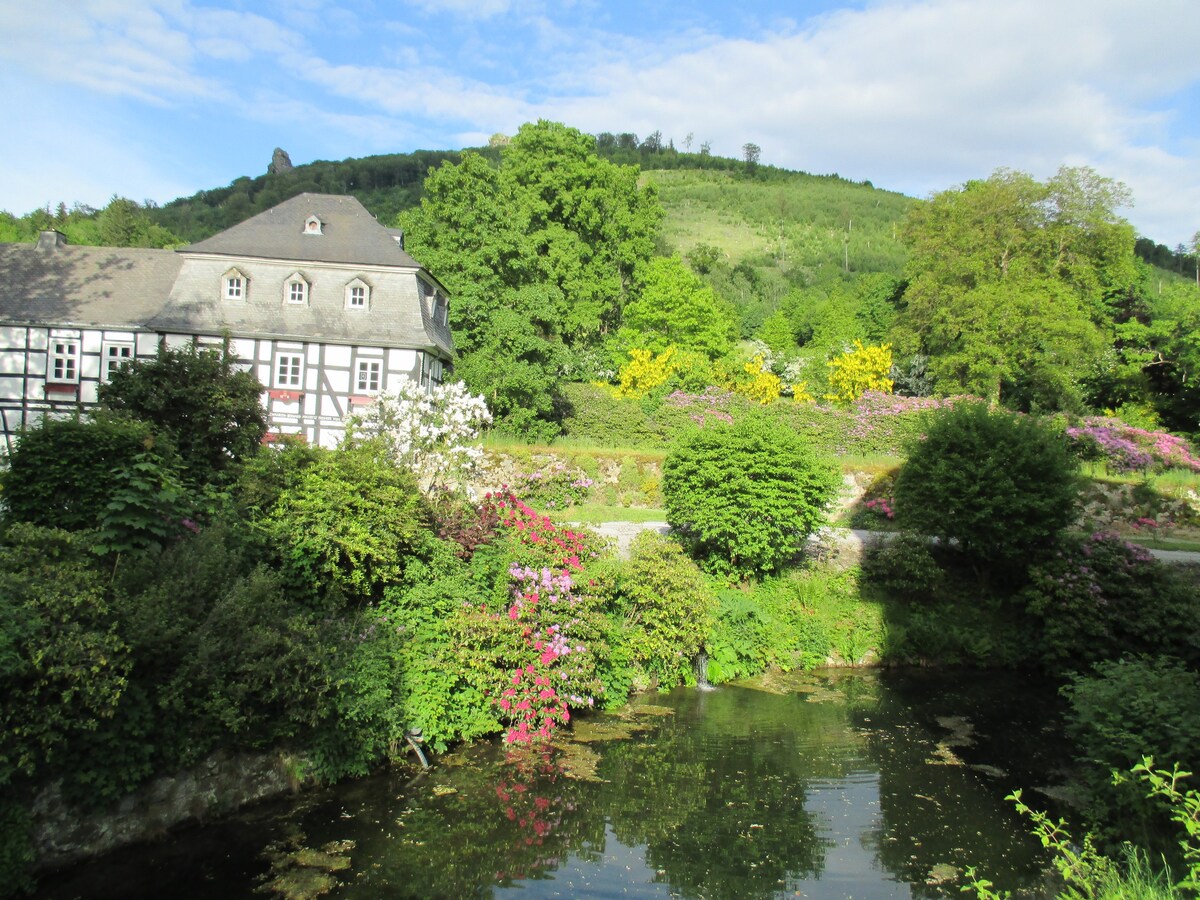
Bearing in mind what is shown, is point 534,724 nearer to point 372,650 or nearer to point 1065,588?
point 372,650

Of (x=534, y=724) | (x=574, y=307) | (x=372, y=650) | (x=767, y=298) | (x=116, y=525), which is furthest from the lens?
(x=767, y=298)

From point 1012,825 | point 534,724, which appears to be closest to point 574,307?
point 534,724

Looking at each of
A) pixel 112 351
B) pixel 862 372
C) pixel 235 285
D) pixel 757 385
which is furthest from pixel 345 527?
pixel 862 372

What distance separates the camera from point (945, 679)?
15.9 meters

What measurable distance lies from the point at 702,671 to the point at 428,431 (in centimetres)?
679

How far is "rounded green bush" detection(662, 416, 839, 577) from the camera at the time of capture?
1658 centimetres

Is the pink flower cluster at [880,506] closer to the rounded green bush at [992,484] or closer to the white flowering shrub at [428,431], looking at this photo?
the rounded green bush at [992,484]

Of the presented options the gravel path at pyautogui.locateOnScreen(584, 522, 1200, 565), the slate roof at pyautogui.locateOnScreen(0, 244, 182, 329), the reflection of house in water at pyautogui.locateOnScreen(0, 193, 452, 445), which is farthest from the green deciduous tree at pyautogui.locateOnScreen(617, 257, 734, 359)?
the slate roof at pyautogui.locateOnScreen(0, 244, 182, 329)

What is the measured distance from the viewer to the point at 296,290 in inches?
1076

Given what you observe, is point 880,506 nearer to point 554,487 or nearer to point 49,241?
point 554,487

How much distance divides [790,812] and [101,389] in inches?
458

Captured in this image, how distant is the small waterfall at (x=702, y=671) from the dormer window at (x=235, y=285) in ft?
65.5

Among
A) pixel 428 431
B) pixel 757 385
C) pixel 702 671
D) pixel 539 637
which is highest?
pixel 757 385

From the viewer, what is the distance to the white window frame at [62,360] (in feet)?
89.6
